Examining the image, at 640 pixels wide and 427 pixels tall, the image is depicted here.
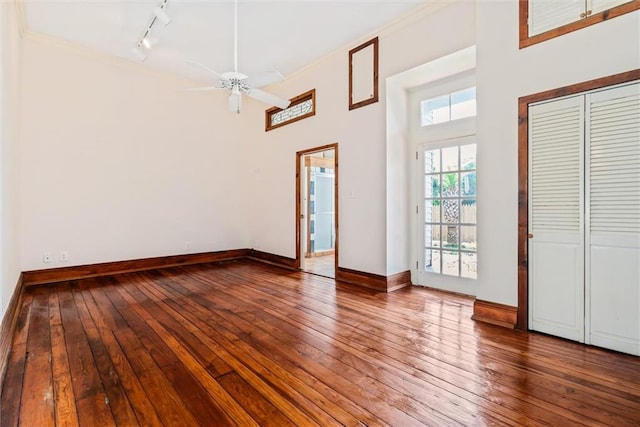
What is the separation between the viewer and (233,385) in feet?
6.15

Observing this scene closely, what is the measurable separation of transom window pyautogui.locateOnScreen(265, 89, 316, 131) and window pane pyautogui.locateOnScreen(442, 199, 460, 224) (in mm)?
2582

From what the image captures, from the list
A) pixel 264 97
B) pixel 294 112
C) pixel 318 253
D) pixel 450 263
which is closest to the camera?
pixel 264 97

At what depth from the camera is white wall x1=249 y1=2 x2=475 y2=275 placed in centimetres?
350

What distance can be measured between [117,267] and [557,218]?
5891mm

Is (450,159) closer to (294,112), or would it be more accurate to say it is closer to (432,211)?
(432,211)

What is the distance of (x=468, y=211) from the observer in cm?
377

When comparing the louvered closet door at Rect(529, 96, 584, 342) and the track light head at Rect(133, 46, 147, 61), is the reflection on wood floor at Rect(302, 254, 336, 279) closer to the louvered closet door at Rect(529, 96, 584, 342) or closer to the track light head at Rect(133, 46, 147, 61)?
the louvered closet door at Rect(529, 96, 584, 342)

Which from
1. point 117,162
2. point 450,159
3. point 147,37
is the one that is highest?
point 147,37

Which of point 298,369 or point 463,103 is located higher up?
point 463,103

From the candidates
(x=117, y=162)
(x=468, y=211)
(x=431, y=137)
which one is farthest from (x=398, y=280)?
(x=117, y=162)

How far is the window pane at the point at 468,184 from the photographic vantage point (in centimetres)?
373

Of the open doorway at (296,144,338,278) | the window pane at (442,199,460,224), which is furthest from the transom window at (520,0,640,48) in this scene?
the open doorway at (296,144,338,278)

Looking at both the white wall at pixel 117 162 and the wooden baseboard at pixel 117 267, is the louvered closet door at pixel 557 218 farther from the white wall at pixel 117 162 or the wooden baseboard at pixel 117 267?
the wooden baseboard at pixel 117 267

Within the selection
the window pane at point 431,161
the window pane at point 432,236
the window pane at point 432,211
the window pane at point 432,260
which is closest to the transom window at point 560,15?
the window pane at point 431,161
